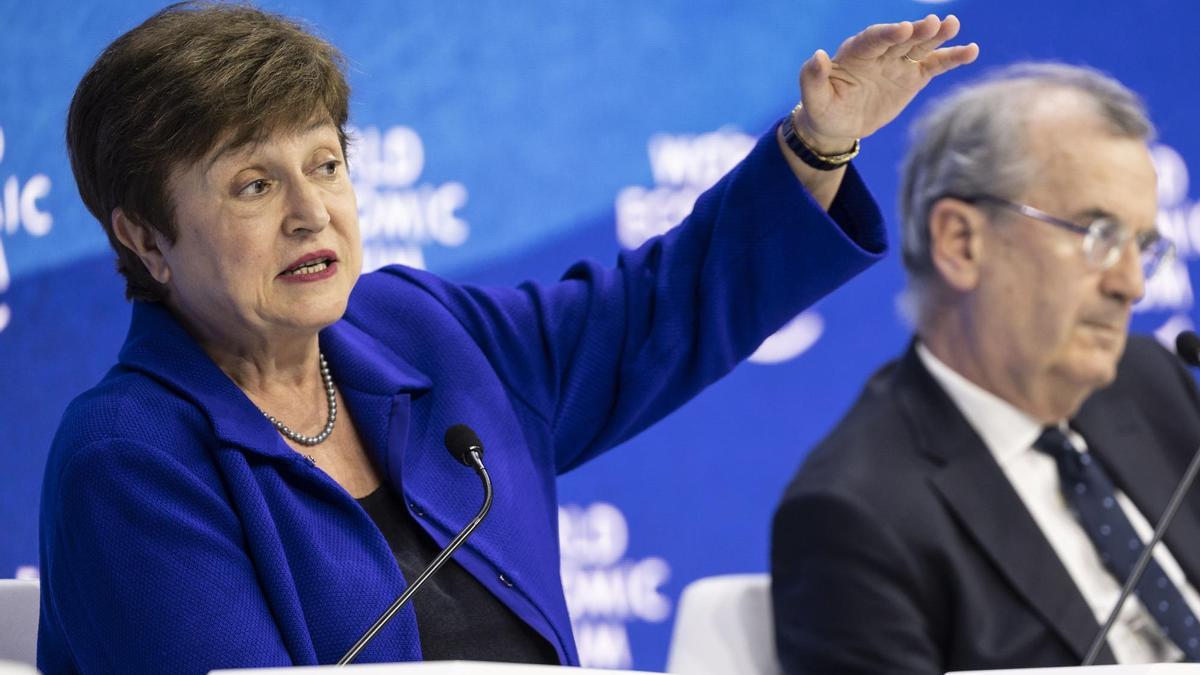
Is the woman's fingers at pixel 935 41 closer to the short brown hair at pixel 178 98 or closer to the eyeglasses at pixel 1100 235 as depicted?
the short brown hair at pixel 178 98

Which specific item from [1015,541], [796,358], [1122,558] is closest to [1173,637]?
[1122,558]

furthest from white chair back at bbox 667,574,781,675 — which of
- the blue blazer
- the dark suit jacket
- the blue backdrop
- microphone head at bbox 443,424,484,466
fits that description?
the blue backdrop

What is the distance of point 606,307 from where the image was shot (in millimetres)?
1833

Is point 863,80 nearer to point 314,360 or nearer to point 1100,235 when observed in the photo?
point 314,360

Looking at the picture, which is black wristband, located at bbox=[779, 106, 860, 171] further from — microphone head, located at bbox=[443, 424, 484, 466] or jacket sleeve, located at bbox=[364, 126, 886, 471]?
microphone head, located at bbox=[443, 424, 484, 466]

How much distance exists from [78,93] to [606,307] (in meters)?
0.68

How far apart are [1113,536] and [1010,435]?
23 cm

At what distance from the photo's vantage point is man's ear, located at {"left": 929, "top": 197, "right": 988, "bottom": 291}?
2.43 m

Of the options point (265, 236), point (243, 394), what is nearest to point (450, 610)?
point (243, 394)

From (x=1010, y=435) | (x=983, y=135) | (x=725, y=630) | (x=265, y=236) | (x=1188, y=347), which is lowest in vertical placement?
(x=725, y=630)

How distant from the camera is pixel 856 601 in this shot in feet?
6.95

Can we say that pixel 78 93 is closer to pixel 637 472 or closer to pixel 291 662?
pixel 291 662

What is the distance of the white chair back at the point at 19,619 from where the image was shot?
1.80 meters

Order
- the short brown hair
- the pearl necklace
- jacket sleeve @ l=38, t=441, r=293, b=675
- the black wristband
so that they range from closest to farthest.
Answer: jacket sleeve @ l=38, t=441, r=293, b=675 < the short brown hair < the pearl necklace < the black wristband
